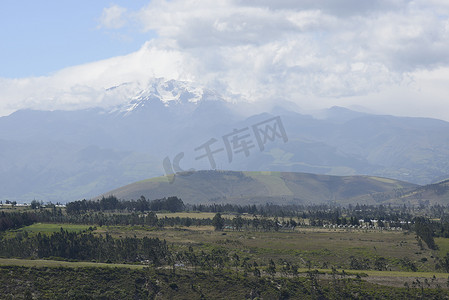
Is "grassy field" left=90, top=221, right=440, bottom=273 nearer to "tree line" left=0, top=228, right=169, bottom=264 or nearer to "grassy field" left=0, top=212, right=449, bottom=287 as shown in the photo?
"grassy field" left=0, top=212, right=449, bottom=287

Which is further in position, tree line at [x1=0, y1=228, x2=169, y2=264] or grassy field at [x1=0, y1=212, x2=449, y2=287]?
tree line at [x1=0, y1=228, x2=169, y2=264]

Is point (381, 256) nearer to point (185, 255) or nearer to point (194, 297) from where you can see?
point (185, 255)

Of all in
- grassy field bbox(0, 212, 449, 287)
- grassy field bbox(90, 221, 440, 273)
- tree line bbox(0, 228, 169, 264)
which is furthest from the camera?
grassy field bbox(90, 221, 440, 273)

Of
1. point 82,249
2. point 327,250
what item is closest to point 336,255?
point 327,250

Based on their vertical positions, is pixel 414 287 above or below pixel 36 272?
below

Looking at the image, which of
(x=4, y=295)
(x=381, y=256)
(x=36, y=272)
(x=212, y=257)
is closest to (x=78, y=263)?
(x=36, y=272)

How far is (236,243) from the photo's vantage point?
185500 millimetres

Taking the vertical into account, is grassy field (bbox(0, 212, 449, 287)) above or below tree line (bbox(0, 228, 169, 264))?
below

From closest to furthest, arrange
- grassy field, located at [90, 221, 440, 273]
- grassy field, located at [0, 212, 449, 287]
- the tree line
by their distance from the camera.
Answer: grassy field, located at [0, 212, 449, 287] → the tree line → grassy field, located at [90, 221, 440, 273]

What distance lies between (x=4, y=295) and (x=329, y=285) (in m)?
69.3

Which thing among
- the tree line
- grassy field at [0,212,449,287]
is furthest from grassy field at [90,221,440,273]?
the tree line

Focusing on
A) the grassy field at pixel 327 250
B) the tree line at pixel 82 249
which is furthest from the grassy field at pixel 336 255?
the tree line at pixel 82 249

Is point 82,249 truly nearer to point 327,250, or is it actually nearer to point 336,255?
point 336,255

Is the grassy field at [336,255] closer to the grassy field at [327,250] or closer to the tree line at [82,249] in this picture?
the grassy field at [327,250]
